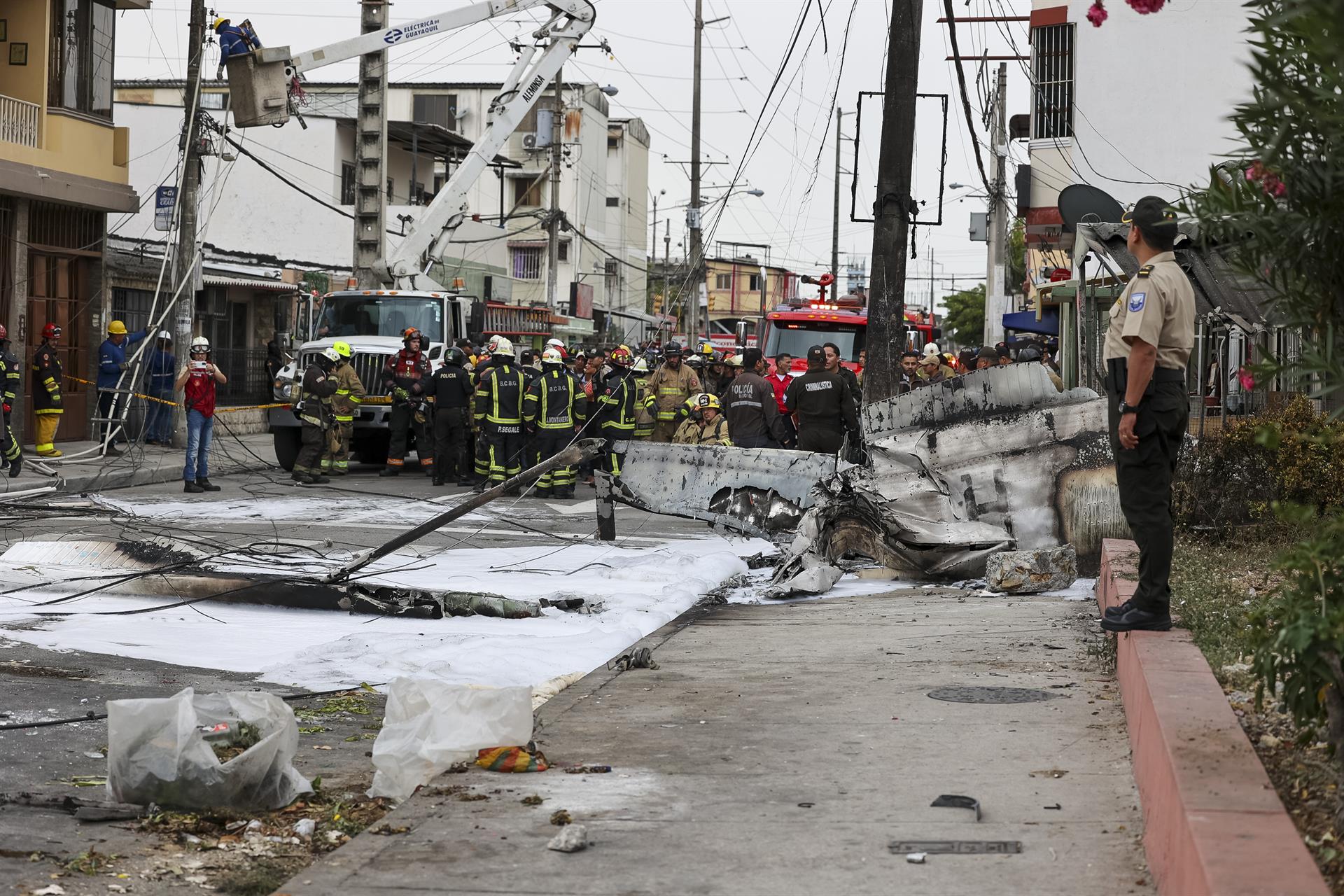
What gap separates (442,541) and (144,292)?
1743 cm

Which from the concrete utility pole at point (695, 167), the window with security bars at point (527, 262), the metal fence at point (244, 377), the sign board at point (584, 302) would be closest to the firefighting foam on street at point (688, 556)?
the metal fence at point (244, 377)

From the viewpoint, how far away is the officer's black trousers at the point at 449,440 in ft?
61.9

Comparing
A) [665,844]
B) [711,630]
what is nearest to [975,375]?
[711,630]

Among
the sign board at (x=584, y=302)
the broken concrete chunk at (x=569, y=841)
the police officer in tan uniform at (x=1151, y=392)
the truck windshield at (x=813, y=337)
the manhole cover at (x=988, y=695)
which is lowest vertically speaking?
the broken concrete chunk at (x=569, y=841)

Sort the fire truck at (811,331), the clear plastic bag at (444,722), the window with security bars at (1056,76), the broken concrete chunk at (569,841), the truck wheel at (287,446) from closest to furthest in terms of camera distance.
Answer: the broken concrete chunk at (569,841)
the clear plastic bag at (444,722)
the truck wheel at (287,446)
the fire truck at (811,331)
the window with security bars at (1056,76)

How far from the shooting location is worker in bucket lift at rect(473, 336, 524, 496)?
57.9 feet

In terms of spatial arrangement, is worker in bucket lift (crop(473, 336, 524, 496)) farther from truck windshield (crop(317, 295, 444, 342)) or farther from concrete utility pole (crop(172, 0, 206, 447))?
concrete utility pole (crop(172, 0, 206, 447))

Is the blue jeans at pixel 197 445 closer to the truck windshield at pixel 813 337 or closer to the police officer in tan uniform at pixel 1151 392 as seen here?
the truck windshield at pixel 813 337

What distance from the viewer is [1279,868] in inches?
118

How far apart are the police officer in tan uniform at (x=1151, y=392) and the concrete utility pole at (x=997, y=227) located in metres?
26.7

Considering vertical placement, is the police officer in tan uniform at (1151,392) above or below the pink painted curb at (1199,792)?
above

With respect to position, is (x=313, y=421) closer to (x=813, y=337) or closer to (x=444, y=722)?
(x=813, y=337)

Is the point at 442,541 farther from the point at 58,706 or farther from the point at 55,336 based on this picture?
the point at 55,336

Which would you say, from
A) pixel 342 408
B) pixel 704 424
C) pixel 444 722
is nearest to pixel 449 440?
pixel 342 408
